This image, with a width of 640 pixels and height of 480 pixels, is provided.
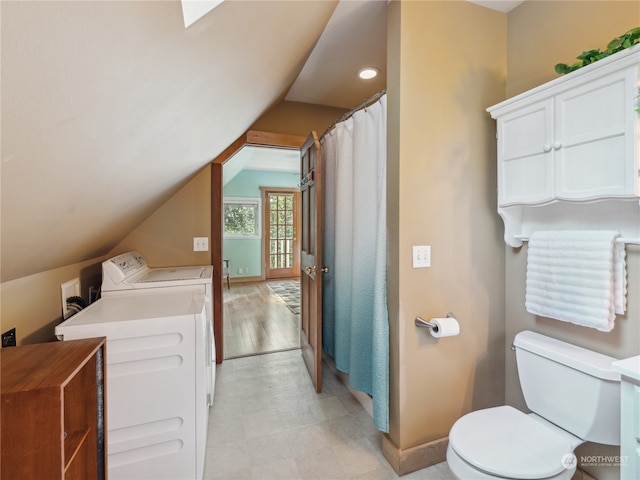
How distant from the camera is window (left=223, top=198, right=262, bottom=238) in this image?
6539mm

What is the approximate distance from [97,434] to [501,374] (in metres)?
2.03

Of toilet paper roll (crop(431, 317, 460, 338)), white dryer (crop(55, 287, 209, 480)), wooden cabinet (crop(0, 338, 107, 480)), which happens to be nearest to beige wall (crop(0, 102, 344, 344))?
white dryer (crop(55, 287, 209, 480))

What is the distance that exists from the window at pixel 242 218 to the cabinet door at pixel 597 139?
235 inches

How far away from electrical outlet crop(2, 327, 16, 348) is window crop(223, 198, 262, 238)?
5.33 metres

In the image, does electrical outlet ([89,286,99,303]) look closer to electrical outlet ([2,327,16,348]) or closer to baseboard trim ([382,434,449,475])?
electrical outlet ([2,327,16,348])

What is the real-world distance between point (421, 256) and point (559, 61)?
3.97 ft

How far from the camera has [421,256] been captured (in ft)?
5.09

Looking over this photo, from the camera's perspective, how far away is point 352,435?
1.81 metres

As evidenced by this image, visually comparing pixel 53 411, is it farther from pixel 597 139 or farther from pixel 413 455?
pixel 597 139

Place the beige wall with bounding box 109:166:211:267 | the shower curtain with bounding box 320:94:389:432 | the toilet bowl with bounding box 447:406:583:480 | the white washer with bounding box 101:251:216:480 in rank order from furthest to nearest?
the beige wall with bounding box 109:166:211:267 → the white washer with bounding box 101:251:216:480 → the shower curtain with bounding box 320:94:389:432 → the toilet bowl with bounding box 447:406:583:480

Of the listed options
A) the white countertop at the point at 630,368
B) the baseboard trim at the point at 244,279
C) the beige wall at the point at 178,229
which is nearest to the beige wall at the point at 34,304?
the beige wall at the point at 178,229

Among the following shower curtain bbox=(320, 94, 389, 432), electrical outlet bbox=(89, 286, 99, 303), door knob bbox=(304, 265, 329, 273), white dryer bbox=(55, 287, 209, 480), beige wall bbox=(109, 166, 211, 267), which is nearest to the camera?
white dryer bbox=(55, 287, 209, 480)

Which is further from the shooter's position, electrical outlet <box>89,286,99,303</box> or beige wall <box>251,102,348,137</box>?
beige wall <box>251,102,348,137</box>

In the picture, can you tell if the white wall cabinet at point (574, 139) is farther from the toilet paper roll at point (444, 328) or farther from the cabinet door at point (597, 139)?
the toilet paper roll at point (444, 328)
